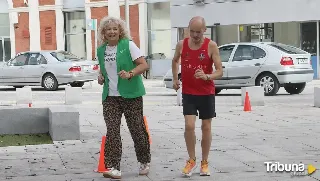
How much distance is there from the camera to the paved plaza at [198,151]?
7246 millimetres

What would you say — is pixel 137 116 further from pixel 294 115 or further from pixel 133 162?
pixel 294 115

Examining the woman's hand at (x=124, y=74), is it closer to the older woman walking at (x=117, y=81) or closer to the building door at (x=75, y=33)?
the older woman walking at (x=117, y=81)

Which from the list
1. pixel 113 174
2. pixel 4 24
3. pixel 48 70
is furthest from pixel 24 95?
pixel 4 24

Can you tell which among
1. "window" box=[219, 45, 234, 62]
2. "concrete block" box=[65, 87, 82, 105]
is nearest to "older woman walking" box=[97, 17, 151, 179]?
"concrete block" box=[65, 87, 82, 105]

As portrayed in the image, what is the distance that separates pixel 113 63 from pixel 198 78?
3.04ft

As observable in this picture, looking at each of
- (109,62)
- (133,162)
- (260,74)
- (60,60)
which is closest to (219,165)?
(133,162)

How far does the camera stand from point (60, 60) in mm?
25938

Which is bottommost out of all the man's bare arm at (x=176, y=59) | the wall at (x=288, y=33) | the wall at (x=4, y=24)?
the man's bare arm at (x=176, y=59)

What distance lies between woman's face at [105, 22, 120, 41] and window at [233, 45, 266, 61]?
1283cm

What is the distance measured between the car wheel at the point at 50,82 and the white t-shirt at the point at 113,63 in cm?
1887

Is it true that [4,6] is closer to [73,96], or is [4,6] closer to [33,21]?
[33,21]

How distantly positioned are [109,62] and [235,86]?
1293cm

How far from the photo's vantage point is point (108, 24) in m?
7.14

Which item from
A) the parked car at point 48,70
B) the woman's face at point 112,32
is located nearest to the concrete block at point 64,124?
the woman's face at point 112,32
